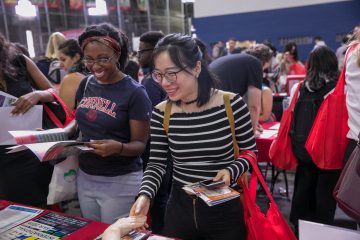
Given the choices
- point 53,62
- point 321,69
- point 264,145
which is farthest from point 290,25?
point 321,69

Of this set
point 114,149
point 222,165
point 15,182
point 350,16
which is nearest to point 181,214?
point 222,165

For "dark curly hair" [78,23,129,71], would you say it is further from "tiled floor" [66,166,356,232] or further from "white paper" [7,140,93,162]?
"tiled floor" [66,166,356,232]

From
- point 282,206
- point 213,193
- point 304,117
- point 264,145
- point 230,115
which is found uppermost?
point 230,115

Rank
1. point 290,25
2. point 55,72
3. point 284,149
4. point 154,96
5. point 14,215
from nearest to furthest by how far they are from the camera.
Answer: point 14,215 → point 154,96 → point 284,149 → point 55,72 → point 290,25

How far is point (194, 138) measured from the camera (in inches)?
56.0

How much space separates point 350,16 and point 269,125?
8.28 metres

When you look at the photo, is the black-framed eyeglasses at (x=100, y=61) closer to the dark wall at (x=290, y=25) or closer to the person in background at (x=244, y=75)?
the person in background at (x=244, y=75)

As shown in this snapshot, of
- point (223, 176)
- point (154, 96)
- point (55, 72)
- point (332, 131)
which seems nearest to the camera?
point (223, 176)

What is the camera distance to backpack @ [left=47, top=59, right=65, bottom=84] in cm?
391

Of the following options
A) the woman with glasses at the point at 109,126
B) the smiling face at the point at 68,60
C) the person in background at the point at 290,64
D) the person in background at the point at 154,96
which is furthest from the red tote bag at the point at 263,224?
the person in background at the point at 290,64

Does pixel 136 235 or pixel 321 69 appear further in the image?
pixel 321 69

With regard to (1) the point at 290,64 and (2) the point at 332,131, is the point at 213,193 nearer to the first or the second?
(2) the point at 332,131

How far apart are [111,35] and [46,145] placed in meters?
0.62

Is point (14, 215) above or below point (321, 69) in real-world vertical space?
below
